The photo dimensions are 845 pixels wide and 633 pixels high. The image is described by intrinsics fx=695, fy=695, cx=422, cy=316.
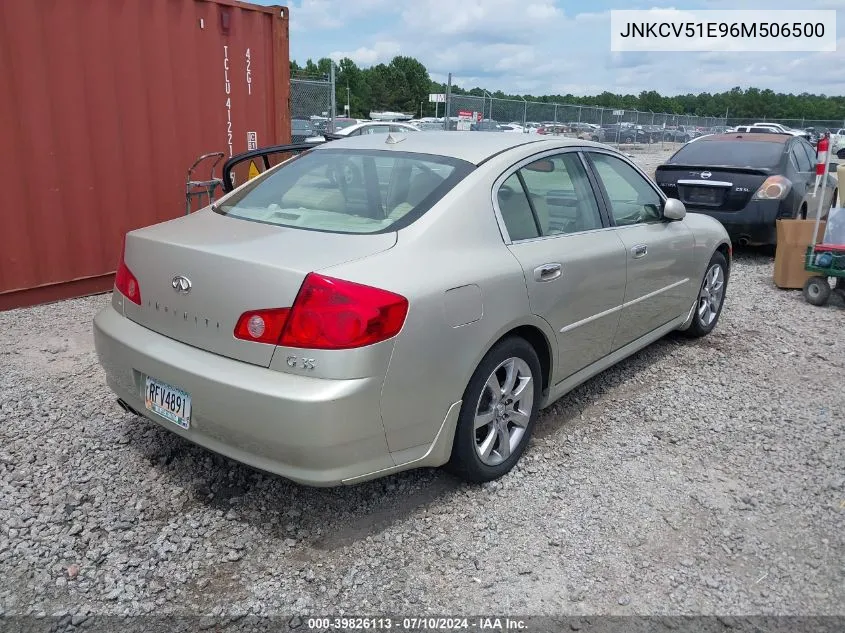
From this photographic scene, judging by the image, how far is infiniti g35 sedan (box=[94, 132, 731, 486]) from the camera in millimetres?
2459

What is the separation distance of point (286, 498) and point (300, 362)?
919mm

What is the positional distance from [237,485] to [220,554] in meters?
0.49

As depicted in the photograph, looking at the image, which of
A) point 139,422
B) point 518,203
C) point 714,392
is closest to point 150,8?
point 139,422

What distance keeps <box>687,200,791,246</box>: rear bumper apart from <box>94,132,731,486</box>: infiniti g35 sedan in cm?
498

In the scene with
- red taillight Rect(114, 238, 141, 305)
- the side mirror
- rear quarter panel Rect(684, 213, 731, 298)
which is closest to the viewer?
red taillight Rect(114, 238, 141, 305)

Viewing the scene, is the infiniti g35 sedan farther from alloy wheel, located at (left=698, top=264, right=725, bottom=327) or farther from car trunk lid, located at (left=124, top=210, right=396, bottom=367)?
alloy wheel, located at (left=698, top=264, right=725, bottom=327)

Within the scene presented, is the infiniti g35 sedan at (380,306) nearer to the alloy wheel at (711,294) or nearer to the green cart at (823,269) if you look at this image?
the alloy wheel at (711,294)

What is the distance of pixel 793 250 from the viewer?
275 inches

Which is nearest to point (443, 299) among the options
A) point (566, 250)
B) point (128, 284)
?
point (566, 250)

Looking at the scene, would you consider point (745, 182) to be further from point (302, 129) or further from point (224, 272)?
point (302, 129)

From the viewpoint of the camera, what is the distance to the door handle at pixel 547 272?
3.19 meters

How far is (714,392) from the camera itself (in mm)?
4410

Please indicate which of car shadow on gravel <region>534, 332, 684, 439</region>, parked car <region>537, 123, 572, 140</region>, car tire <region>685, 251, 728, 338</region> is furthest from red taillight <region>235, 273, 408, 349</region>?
parked car <region>537, 123, 572, 140</region>

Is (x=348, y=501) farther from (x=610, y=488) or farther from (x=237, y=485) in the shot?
(x=610, y=488)
